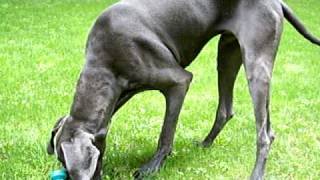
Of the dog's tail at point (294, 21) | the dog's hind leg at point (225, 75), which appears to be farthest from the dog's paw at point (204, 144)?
the dog's tail at point (294, 21)

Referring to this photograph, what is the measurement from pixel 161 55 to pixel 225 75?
97 cm

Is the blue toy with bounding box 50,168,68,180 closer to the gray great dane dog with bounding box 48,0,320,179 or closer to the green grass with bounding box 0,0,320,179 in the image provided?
the gray great dane dog with bounding box 48,0,320,179

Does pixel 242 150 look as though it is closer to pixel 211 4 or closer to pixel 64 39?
pixel 211 4

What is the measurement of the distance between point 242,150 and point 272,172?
495 mm

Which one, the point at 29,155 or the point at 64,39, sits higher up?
the point at 29,155

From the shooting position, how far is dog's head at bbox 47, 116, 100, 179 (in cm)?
371

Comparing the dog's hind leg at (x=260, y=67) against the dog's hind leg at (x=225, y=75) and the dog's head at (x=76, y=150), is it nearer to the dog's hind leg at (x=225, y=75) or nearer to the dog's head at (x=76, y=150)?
the dog's hind leg at (x=225, y=75)

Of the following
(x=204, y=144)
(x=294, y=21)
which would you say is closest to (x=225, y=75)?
(x=204, y=144)

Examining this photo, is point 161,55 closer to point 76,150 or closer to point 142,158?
point 142,158

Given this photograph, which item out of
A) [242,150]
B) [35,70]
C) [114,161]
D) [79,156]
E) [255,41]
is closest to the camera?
[79,156]

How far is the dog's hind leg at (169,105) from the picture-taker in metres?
4.56

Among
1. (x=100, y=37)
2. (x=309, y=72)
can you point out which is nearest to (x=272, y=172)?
(x=100, y=37)

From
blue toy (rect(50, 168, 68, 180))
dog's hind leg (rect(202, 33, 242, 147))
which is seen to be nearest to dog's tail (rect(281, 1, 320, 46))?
dog's hind leg (rect(202, 33, 242, 147))

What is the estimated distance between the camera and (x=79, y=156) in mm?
3754
